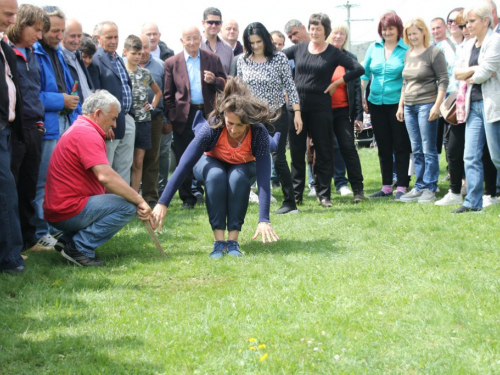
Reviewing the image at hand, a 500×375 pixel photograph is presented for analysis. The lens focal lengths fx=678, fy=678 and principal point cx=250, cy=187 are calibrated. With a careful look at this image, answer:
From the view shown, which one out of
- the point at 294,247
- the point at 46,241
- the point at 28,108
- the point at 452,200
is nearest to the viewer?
the point at 28,108

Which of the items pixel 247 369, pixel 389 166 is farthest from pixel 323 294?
pixel 389 166

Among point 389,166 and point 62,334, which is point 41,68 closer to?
point 62,334

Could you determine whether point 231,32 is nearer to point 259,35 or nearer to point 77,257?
point 259,35

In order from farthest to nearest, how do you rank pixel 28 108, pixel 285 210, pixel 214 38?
pixel 214 38 → pixel 285 210 → pixel 28 108

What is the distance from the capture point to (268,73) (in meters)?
8.31

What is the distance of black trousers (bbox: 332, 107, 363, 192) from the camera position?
30.5 ft

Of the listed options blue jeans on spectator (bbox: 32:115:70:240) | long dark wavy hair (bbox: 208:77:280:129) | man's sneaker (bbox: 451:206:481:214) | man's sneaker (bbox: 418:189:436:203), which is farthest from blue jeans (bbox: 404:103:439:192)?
blue jeans on spectator (bbox: 32:115:70:240)

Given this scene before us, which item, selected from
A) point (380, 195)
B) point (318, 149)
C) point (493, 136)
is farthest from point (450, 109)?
point (380, 195)

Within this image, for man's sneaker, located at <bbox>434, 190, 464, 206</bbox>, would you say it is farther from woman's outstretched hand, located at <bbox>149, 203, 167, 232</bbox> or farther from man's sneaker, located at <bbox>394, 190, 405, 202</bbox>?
woman's outstretched hand, located at <bbox>149, 203, 167, 232</bbox>

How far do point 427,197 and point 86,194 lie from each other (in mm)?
4794

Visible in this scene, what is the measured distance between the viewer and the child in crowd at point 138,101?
8642 mm

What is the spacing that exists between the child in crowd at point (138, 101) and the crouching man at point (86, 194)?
2.72m

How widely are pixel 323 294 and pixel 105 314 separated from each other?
1513 mm

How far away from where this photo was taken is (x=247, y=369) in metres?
3.64
